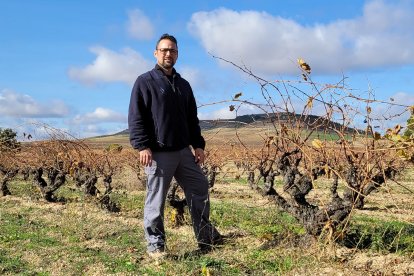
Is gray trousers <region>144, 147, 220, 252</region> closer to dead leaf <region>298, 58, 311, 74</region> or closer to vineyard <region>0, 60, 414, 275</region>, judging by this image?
vineyard <region>0, 60, 414, 275</region>

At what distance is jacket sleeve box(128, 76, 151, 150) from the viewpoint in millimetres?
4500

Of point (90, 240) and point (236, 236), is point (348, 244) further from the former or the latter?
point (90, 240)

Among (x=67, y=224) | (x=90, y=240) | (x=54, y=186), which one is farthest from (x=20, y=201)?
(x=90, y=240)

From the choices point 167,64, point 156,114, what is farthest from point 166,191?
point 167,64

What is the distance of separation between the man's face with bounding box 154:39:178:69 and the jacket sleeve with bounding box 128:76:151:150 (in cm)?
27

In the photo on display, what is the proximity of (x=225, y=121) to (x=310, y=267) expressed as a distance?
1.43 metres

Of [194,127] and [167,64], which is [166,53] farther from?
[194,127]

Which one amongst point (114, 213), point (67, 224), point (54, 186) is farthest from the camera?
point (54, 186)

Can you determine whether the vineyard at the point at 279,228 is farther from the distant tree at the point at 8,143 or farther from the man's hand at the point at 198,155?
the distant tree at the point at 8,143

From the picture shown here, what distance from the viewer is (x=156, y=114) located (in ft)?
15.0

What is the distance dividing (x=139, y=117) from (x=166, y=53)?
0.67 m

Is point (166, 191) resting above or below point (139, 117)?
below

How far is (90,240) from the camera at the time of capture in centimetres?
609

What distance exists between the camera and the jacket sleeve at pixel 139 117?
4500 millimetres
